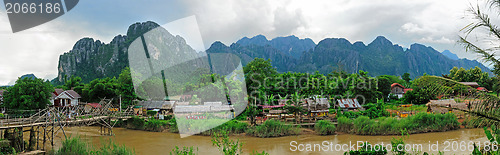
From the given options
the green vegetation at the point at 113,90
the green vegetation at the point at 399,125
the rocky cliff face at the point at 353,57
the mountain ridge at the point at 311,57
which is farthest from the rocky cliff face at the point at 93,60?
the green vegetation at the point at 399,125

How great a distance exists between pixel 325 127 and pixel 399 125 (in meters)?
3.57

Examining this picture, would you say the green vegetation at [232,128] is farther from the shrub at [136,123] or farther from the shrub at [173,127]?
the shrub at [136,123]

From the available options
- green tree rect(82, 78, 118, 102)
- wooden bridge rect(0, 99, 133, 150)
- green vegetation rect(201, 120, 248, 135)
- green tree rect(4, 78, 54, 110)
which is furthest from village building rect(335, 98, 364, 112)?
green tree rect(82, 78, 118, 102)

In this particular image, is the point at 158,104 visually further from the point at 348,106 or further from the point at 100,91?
the point at 348,106

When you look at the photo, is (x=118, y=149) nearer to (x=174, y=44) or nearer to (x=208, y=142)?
(x=208, y=142)

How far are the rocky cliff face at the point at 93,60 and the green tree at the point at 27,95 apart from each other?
4081 centimetres

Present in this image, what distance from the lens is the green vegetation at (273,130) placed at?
1470 centimetres

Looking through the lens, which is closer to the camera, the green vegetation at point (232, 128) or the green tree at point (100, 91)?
the green vegetation at point (232, 128)

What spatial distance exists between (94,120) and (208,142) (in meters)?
7.50

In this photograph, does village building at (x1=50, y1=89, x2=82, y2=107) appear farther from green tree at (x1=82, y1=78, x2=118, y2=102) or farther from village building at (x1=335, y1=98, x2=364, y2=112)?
village building at (x1=335, y1=98, x2=364, y2=112)

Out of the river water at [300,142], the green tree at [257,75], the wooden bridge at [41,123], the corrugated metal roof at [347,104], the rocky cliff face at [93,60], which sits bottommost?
the river water at [300,142]

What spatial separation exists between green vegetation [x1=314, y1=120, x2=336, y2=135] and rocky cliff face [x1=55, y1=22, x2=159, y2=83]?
180 ft

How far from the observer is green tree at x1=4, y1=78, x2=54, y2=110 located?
20.4 metres

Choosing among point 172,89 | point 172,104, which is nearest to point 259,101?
point 172,104
